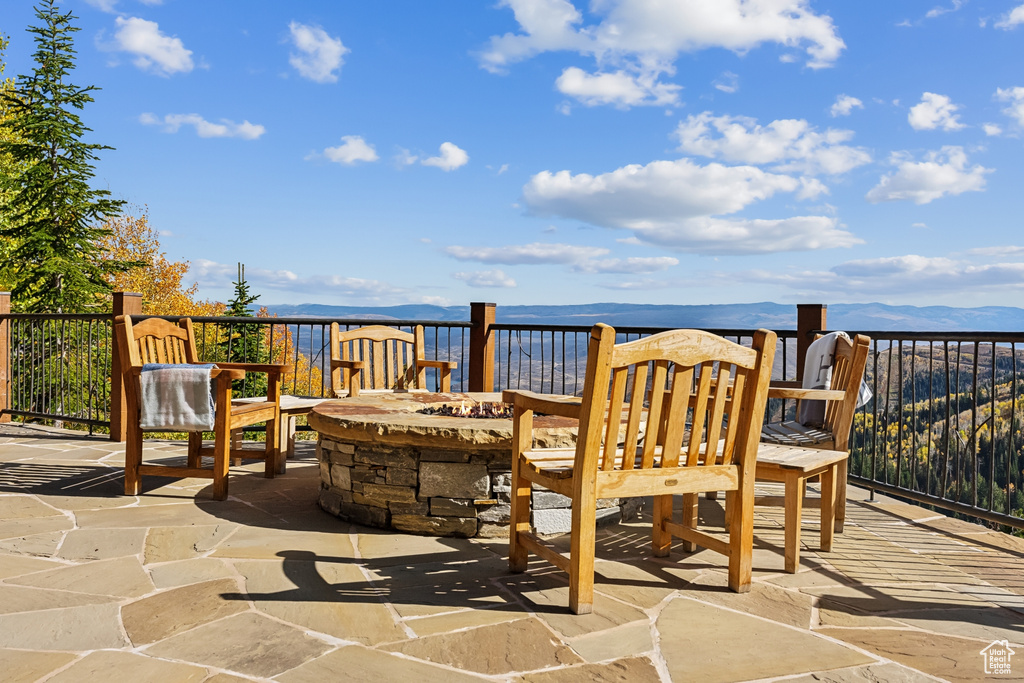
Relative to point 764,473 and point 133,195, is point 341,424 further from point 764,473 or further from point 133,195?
point 133,195

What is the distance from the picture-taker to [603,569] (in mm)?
2689

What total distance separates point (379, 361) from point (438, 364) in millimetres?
435

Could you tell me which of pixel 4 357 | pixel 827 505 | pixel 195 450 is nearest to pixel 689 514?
pixel 827 505

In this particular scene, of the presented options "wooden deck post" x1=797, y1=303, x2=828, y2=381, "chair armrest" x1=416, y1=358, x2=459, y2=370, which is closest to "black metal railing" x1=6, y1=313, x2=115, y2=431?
"chair armrest" x1=416, y1=358, x2=459, y2=370

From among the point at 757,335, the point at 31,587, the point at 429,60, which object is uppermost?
the point at 429,60

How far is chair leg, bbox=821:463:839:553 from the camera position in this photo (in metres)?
2.97

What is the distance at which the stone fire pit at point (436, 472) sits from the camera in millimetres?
2984

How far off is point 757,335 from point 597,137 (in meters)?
12.7

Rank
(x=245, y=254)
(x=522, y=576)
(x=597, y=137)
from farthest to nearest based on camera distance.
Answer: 1. (x=245, y=254)
2. (x=597, y=137)
3. (x=522, y=576)

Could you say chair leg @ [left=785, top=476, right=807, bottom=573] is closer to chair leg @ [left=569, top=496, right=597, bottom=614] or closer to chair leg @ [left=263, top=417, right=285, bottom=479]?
chair leg @ [left=569, top=496, right=597, bottom=614]

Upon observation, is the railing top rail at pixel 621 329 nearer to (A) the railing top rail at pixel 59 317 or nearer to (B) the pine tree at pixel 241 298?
(A) the railing top rail at pixel 59 317

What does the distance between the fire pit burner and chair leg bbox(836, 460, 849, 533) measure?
167cm

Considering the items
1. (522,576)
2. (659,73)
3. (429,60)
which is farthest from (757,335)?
(429,60)

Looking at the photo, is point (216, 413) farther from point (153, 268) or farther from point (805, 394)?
point (153, 268)
